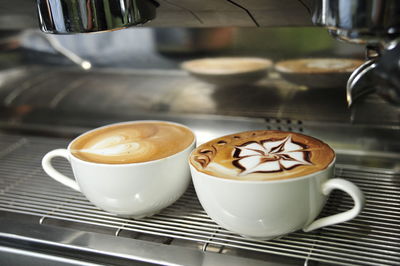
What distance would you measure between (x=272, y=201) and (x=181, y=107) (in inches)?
13.4

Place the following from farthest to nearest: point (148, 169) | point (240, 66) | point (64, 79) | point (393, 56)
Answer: point (64, 79) → point (240, 66) → point (148, 169) → point (393, 56)

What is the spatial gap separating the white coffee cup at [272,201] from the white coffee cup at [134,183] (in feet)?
0.17

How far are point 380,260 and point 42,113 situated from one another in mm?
609

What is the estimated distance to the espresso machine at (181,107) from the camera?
0.44m

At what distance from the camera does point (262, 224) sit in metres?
0.44

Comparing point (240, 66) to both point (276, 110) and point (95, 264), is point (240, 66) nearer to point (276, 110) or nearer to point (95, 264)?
point (276, 110)

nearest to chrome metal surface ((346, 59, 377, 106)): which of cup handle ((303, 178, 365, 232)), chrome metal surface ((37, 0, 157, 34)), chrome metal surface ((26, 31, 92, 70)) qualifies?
cup handle ((303, 178, 365, 232))

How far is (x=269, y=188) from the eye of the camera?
0.42 m

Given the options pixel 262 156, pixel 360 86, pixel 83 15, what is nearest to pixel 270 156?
pixel 262 156

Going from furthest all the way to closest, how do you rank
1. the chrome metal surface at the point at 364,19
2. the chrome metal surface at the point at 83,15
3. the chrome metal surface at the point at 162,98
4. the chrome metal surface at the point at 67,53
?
the chrome metal surface at the point at 67,53 → the chrome metal surface at the point at 162,98 → the chrome metal surface at the point at 83,15 → the chrome metal surface at the point at 364,19

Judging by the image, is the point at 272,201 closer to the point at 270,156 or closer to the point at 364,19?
the point at 270,156

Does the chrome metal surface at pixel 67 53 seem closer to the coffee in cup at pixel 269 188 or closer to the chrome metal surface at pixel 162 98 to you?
the chrome metal surface at pixel 162 98

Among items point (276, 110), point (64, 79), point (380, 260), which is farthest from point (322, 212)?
point (64, 79)

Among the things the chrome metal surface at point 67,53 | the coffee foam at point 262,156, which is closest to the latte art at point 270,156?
the coffee foam at point 262,156
